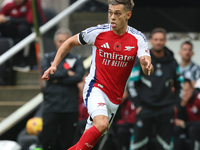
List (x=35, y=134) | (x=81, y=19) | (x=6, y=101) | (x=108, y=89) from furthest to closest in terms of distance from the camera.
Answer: (x=6, y=101) < (x=81, y=19) < (x=35, y=134) < (x=108, y=89)

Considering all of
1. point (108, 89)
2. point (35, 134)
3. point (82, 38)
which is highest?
point (82, 38)

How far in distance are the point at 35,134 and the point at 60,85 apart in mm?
1407

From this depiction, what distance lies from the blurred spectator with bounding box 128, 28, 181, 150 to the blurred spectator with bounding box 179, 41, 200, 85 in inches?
49.8

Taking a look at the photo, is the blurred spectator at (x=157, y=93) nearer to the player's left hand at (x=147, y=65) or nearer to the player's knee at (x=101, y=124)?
the player's left hand at (x=147, y=65)

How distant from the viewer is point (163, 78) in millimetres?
7324

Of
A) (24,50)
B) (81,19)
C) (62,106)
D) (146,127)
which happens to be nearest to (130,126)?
(146,127)

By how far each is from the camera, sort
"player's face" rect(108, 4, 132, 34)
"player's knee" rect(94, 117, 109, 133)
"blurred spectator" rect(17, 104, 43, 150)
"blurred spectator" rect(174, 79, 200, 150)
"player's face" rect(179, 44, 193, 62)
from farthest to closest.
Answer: "player's face" rect(179, 44, 193, 62) < "blurred spectator" rect(17, 104, 43, 150) < "blurred spectator" rect(174, 79, 200, 150) < "player's face" rect(108, 4, 132, 34) < "player's knee" rect(94, 117, 109, 133)

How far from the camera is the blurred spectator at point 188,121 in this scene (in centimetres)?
809

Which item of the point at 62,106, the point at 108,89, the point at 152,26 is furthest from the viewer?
the point at 152,26

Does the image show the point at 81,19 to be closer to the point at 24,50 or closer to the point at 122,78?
the point at 24,50

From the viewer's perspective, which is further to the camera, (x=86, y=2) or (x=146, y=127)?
(x=86, y=2)

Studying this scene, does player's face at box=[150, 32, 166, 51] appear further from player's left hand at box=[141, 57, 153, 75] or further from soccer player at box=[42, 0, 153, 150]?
player's left hand at box=[141, 57, 153, 75]

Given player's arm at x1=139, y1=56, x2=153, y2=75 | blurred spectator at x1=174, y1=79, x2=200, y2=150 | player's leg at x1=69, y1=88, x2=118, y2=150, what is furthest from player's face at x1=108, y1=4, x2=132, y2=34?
blurred spectator at x1=174, y1=79, x2=200, y2=150

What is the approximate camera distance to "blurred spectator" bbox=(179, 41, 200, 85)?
8.62m
